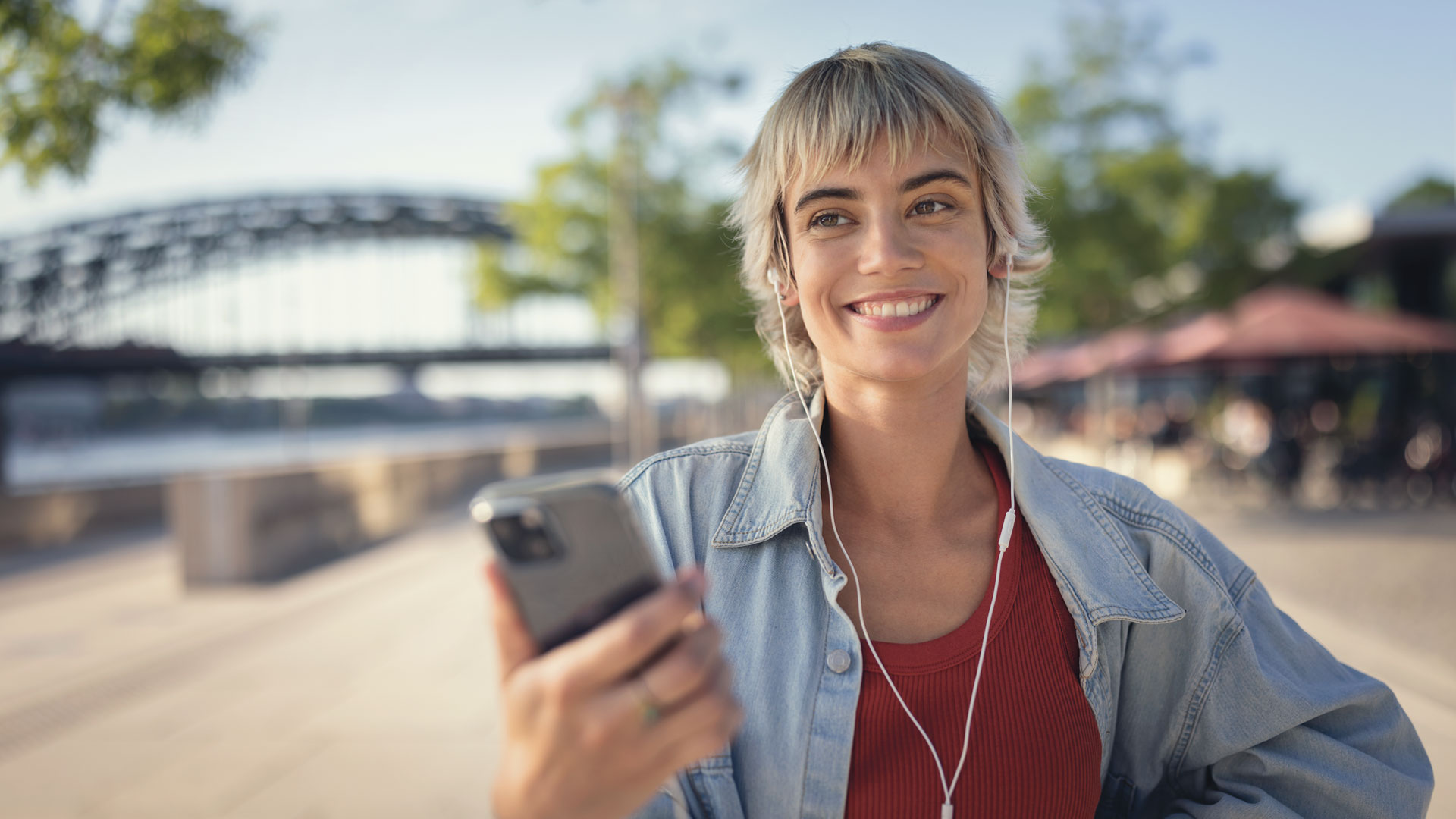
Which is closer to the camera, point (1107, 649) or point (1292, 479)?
point (1107, 649)

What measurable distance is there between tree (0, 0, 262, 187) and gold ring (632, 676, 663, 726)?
600cm

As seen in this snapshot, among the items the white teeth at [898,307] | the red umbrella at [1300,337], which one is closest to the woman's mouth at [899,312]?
the white teeth at [898,307]

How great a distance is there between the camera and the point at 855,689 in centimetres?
138

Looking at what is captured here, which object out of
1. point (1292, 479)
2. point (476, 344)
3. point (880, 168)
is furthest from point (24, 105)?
point (476, 344)

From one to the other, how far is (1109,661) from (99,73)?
6.36 metres

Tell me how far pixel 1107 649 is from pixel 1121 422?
70.5 ft

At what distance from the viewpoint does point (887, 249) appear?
1444 millimetres

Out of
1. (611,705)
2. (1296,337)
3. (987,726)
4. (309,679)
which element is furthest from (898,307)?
(1296,337)

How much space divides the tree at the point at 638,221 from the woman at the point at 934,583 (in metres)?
12.3

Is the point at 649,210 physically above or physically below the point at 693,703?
above

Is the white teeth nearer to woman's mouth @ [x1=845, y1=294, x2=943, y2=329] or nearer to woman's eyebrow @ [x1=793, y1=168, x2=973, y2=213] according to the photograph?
woman's mouth @ [x1=845, y1=294, x2=943, y2=329]

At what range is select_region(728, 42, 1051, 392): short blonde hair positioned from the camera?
4.83 ft

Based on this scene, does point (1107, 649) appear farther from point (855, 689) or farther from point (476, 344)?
point (476, 344)

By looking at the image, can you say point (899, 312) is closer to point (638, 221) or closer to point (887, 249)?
point (887, 249)
